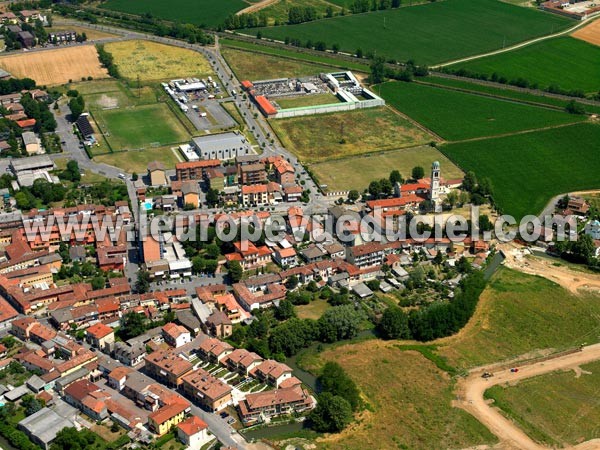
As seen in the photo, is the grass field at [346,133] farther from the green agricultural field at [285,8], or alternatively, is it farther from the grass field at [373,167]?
the green agricultural field at [285,8]

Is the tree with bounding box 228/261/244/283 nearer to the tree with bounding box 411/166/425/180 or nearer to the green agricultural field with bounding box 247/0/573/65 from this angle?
the tree with bounding box 411/166/425/180

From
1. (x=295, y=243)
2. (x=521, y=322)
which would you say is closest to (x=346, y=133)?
(x=295, y=243)

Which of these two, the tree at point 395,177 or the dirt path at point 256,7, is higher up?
the dirt path at point 256,7

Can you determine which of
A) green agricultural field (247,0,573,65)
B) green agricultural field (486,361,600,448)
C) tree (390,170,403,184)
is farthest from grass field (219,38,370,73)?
green agricultural field (486,361,600,448)

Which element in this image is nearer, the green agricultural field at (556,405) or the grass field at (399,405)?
the grass field at (399,405)

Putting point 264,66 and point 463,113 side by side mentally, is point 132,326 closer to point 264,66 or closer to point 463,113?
point 463,113

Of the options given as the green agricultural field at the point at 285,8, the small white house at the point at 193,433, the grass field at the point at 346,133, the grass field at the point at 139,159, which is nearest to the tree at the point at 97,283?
the small white house at the point at 193,433
